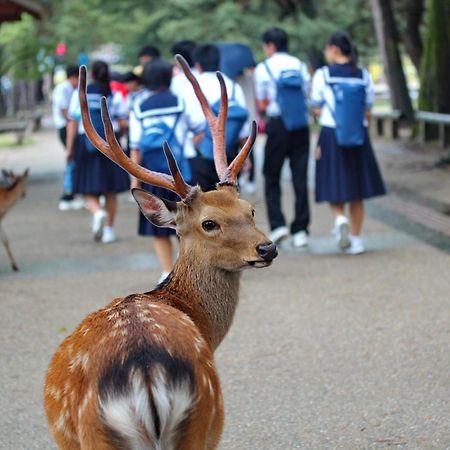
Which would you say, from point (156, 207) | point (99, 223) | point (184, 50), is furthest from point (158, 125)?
point (156, 207)

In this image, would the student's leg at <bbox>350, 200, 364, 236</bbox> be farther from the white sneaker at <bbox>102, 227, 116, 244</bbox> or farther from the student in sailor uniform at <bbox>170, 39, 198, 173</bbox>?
the white sneaker at <bbox>102, 227, 116, 244</bbox>

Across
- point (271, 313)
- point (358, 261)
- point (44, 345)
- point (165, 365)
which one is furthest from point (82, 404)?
point (358, 261)

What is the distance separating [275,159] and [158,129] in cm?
235

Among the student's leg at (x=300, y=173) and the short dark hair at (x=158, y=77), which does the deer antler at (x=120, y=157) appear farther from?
the student's leg at (x=300, y=173)

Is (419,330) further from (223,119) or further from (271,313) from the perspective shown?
(223,119)

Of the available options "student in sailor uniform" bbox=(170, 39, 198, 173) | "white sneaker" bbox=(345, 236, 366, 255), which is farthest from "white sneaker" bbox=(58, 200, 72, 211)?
"white sneaker" bbox=(345, 236, 366, 255)

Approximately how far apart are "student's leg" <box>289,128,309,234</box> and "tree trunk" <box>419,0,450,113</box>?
31.5ft

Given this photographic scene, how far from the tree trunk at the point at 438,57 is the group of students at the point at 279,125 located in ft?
30.6

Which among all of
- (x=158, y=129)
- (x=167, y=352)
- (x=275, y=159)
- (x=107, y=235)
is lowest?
(x=107, y=235)

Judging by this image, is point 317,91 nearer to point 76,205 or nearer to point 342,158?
point 342,158

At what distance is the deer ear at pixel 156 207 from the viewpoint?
477 centimetres

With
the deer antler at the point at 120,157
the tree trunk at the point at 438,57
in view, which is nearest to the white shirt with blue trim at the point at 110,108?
the deer antler at the point at 120,157

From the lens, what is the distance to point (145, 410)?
332 centimetres

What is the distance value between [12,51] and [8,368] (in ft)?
71.3
